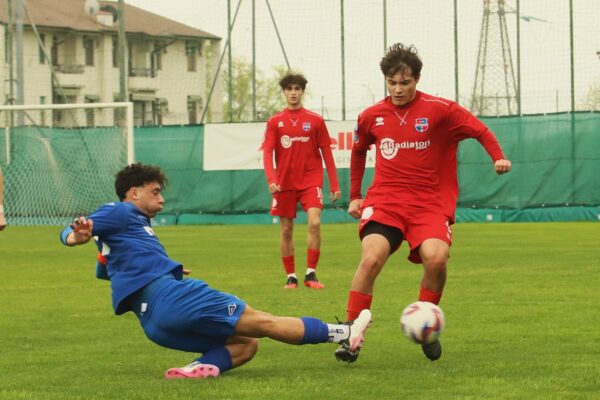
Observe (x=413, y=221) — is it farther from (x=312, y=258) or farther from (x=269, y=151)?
(x=269, y=151)

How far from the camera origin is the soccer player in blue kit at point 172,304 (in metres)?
6.82

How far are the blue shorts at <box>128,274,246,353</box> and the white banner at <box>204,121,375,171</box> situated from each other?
21.1 m

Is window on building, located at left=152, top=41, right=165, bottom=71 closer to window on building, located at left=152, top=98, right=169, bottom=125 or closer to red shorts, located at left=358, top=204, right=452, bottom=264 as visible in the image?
window on building, located at left=152, top=98, right=169, bottom=125

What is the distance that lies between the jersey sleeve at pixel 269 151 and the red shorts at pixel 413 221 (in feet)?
17.2

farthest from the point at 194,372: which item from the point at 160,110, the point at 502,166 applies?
the point at 160,110

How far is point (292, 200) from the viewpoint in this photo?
13.9 metres

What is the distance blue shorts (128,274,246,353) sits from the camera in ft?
22.3

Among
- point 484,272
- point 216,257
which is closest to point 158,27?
point 216,257

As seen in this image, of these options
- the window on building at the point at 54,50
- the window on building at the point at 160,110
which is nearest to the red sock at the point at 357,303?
the window on building at the point at 160,110

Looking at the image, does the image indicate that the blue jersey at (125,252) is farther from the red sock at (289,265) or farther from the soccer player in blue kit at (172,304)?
the red sock at (289,265)

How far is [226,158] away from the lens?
29.1 metres

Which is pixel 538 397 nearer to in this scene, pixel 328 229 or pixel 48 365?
A: pixel 48 365

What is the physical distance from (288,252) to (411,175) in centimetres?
545

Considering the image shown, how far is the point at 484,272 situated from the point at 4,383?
8329mm
